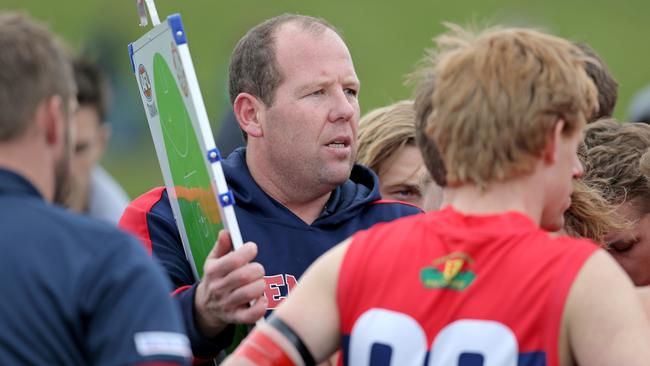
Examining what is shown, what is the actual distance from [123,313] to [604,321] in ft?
3.37

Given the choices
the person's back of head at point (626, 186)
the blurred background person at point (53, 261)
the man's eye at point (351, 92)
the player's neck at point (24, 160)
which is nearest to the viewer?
the blurred background person at point (53, 261)

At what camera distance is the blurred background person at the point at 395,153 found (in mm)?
5277

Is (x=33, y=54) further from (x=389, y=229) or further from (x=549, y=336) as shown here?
(x=549, y=336)

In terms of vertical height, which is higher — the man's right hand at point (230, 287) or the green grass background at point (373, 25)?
the man's right hand at point (230, 287)

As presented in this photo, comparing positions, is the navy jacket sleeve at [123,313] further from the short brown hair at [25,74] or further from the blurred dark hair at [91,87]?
the blurred dark hair at [91,87]

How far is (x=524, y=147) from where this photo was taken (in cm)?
285

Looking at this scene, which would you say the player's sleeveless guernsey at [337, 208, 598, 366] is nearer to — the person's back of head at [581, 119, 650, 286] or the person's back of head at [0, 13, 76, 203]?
the person's back of head at [0, 13, 76, 203]

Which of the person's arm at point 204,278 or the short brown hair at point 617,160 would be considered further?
the short brown hair at point 617,160

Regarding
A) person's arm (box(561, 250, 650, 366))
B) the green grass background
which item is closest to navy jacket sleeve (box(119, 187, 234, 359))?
person's arm (box(561, 250, 650, 366))

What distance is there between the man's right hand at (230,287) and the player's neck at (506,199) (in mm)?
915

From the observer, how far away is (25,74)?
2.65 m

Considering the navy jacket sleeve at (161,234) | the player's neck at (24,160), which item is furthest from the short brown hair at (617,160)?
the player's neck at (24,160)

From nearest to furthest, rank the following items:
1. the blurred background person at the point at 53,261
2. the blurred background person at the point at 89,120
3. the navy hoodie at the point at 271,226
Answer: the blurred background person at the point at 53,261
the navy hoodie at the point at 271,226
the blurred background person at the point at 89,120

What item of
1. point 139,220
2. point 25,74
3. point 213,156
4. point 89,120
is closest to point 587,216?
point 213,156
